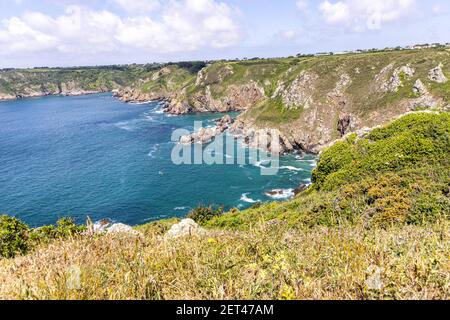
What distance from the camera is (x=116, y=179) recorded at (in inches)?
2596

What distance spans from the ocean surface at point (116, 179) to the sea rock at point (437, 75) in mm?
40430

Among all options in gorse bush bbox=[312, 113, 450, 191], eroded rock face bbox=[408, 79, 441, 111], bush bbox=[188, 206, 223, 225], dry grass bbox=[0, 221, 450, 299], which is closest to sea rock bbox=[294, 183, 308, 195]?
gorse bush bbox=[312, 113, 450, 191]

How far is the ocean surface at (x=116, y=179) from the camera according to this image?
53.7 m

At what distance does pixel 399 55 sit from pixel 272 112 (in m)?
46.0

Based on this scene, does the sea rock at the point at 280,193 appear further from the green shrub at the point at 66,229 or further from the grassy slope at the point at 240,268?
the grassy slope at the point at 240,268

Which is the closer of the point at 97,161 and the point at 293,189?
the point at 293,189

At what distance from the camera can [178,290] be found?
4.66 meters

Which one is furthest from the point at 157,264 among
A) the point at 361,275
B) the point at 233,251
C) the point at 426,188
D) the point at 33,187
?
the point at 33,187

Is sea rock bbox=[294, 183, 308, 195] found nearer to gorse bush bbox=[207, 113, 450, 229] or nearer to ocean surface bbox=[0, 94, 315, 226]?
ocean surface bbox=[0, 94, 315, 226]

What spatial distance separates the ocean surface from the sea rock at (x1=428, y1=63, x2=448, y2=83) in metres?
40.4

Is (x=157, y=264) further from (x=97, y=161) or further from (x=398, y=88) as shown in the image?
(x=398, y=88)

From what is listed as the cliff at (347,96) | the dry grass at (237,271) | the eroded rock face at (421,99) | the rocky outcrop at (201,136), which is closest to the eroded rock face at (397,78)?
the cliff at (347,96)

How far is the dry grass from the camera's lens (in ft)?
14.4
